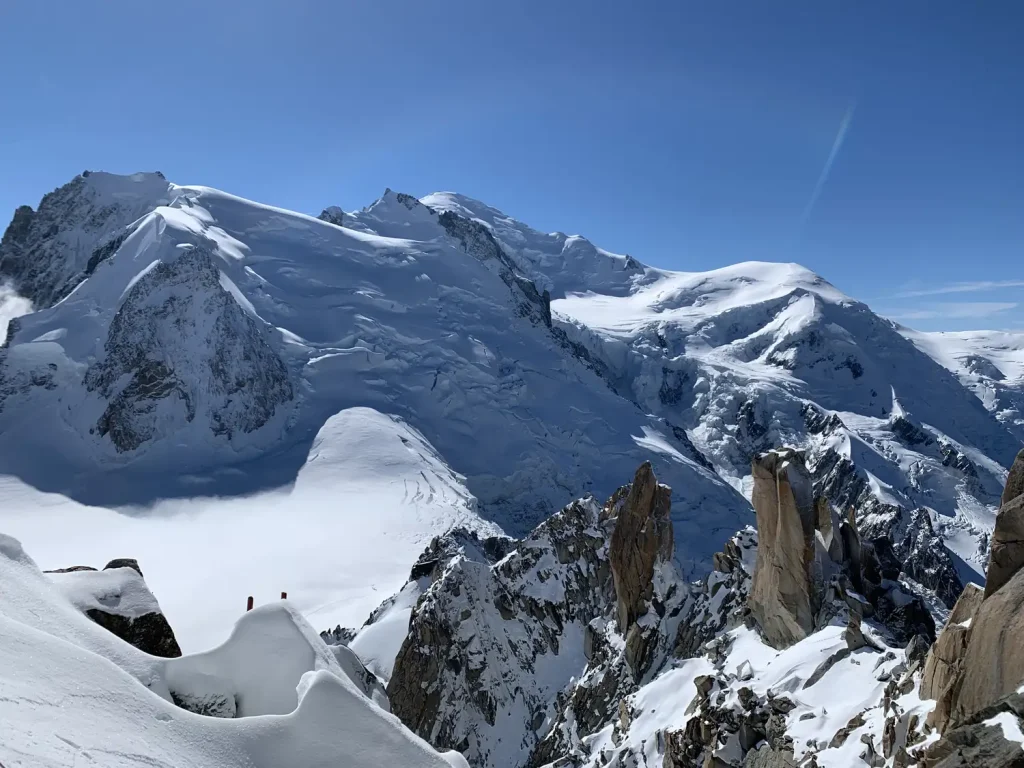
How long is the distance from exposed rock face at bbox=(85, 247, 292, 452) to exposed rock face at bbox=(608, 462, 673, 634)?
85679 mm

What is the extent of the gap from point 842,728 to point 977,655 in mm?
6564

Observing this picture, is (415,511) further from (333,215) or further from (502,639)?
(333,215)

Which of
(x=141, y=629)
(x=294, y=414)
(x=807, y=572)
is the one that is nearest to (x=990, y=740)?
(x=807, y=572)

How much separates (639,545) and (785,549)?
12.1 metres

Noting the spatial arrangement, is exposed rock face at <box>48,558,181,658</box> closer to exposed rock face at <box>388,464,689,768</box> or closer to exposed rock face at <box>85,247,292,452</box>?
exposed rock face at <box>388,464,689,768</box>

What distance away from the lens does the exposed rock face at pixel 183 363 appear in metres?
107

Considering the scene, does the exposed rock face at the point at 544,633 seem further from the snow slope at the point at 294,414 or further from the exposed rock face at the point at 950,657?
the exposed rock face at the point at 950,657

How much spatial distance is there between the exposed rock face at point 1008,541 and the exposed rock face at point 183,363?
359ft

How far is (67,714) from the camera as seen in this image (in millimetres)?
9633

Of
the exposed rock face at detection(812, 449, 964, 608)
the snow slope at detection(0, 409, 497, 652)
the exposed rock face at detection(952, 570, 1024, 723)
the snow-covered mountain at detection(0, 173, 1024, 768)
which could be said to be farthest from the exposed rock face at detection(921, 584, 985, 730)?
the exposed rock face at detection(812, 449, 964, 608)

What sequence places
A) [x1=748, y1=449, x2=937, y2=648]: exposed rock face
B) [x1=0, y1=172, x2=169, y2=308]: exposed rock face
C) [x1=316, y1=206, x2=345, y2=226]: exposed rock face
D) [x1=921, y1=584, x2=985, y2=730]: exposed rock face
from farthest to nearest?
[x1=316, y1=206, x2=345, y2=226]: exposed rock face → [x1=0, y1=172, x2=169, y2=308]: exposed rock face → [x1=748, y1=449, x2=937, y2=648]: exposed rock face → [x1=921, y1=584, x2=985, y2=730]: exposed rock face

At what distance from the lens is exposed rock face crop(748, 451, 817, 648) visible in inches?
987

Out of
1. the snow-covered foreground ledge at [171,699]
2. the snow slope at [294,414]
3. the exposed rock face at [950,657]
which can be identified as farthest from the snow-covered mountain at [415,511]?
the exposed rock face at [950,657]

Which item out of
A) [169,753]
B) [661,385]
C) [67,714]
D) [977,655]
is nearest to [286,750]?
[169,753]
